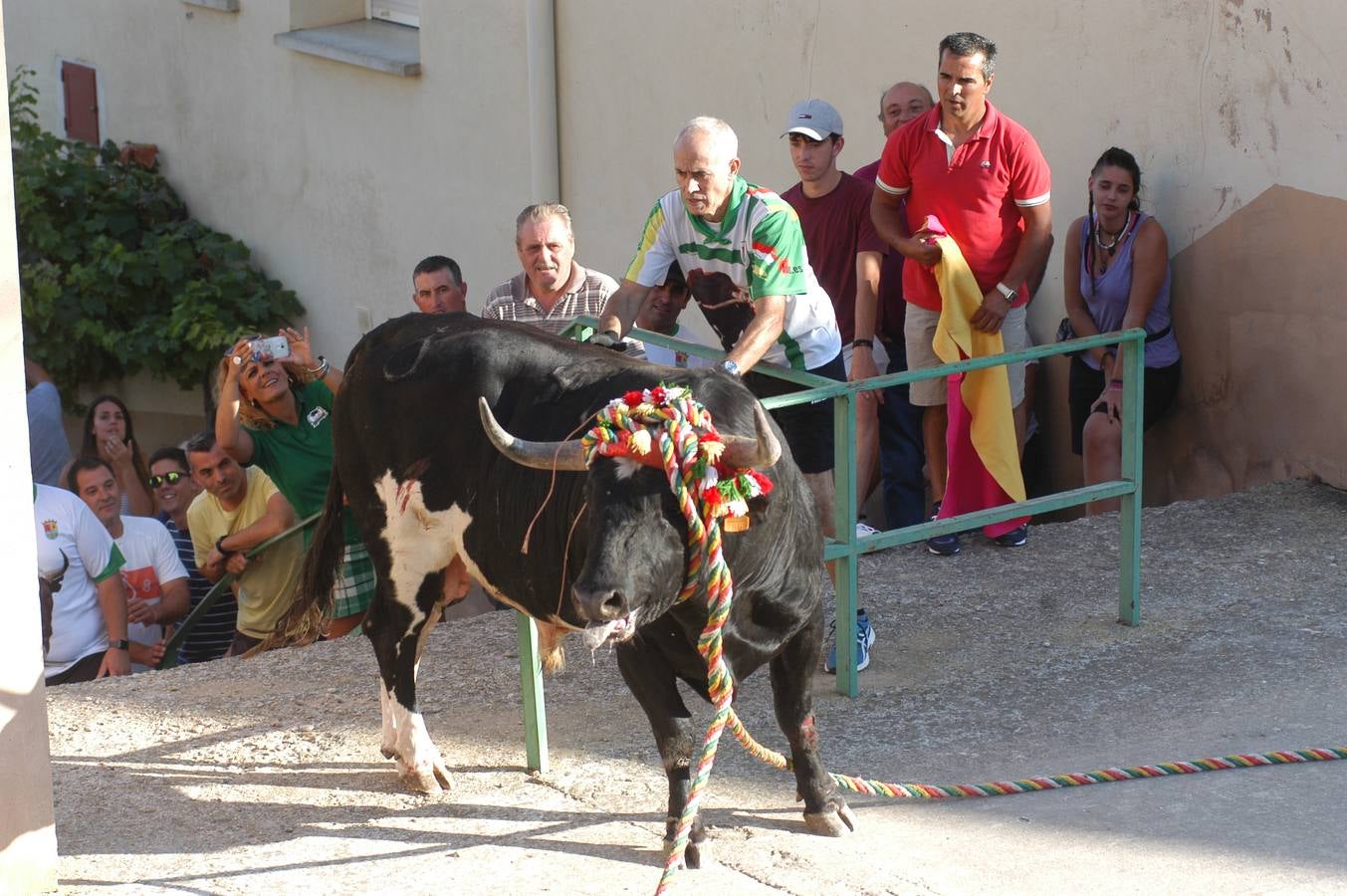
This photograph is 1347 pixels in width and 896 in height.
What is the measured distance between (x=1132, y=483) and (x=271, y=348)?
323 cm

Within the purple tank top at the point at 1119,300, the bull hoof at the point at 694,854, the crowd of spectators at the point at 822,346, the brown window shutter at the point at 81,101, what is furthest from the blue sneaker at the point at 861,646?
the brown window shutter at the point at 81,101

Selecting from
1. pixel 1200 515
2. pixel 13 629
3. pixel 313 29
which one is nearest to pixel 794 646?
pixel 13 629

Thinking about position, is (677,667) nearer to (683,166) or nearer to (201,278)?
(683,166)

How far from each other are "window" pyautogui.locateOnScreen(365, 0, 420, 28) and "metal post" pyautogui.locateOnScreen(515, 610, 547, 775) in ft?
26.0

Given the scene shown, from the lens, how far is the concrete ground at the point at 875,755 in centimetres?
446

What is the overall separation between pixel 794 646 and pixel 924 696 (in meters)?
1.05

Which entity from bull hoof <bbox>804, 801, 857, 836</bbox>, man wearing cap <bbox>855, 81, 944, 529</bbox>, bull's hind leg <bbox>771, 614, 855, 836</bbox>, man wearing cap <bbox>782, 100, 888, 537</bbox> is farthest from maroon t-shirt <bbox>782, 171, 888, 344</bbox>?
bull hoof <bbox>804, 801, 857, 836</bbox>

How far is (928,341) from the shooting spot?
691 cm

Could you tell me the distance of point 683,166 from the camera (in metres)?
5.30

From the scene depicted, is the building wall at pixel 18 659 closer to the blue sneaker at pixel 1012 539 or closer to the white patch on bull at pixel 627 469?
the white patch on bull at pixel 627 469

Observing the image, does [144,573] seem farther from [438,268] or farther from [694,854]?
[694,854]

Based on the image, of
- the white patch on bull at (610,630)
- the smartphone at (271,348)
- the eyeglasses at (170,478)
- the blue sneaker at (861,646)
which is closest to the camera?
the white patch on bull at (610,630)

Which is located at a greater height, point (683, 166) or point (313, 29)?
point (313, 29)

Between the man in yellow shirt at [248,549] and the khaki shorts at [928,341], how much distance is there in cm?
258
